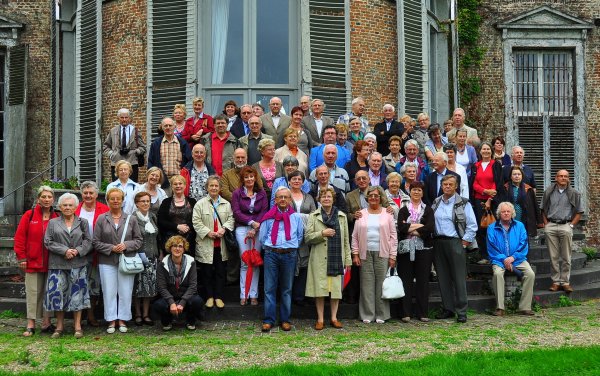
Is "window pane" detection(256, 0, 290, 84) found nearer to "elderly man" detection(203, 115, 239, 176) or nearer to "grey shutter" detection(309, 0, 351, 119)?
"grey shutter" detection(309, 0, 351, 119)

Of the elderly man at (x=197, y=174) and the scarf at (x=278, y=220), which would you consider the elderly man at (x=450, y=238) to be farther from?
the elderly man at (x=197, y=174)

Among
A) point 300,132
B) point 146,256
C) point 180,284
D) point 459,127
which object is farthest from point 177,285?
point 459,127

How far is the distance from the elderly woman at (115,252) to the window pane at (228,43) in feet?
18.0

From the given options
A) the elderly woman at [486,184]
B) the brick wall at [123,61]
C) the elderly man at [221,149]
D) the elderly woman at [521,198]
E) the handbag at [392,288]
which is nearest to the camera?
the handbag at [392,288]

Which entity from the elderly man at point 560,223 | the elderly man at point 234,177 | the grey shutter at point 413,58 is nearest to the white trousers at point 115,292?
the elderly man at point 234,177

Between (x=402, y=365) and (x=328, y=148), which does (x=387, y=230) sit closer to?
(x=328, y=148)

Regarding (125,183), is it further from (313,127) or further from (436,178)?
(436,178)

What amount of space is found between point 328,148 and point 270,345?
9.53ft

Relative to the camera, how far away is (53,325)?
9.16 metres

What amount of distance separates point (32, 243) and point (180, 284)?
1.86 metres

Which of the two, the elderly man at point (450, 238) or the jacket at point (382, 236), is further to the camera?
the elderly man at point (450, 238)

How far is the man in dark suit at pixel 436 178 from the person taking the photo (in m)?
10.1

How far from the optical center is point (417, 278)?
964 centimetres

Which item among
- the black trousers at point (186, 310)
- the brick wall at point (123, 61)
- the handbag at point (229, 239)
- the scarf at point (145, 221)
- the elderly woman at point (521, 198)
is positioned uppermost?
the brick wall at point (123, 61)
